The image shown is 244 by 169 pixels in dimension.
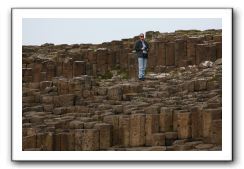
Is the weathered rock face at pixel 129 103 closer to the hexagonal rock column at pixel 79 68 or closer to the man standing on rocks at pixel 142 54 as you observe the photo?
the hexagonal rock column at pixel 79 68

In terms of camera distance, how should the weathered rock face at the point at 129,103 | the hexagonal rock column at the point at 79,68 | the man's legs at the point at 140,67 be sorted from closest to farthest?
the weathered rock face at the point at 129,103 < the man's legs at the point at 140,67 < the hexagonal rock column at the point at 79,68

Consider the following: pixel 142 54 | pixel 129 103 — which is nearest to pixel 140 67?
pixel 142 54

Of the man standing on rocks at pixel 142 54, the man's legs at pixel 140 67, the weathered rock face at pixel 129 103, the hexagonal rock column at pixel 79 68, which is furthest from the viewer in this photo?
the hexagonal rock column at pixel 79 68

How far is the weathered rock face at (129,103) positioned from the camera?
12938mm

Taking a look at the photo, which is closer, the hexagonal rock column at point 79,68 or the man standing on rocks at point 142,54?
the man standing on rocks at point 142,54

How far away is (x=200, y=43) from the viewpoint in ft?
55.1

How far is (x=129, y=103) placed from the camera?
14070 millimetres

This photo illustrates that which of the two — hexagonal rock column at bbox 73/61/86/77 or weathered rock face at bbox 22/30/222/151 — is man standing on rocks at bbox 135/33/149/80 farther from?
hexagonal rock column at bbox 73/61/86/77

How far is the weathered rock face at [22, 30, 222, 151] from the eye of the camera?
509 inches

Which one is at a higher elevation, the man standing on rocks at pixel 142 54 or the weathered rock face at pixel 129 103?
the man standing on rocks at pixel 142 54

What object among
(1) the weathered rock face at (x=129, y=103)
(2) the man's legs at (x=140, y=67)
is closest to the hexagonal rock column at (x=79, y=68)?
(1) the weathered rock face at (x=129, y=103)

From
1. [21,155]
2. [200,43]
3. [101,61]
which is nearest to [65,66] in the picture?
[101,61]

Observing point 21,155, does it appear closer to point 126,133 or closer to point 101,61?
point 126,133

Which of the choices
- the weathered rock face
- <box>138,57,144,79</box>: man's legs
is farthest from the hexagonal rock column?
<box>138,57,144,79</box>: man's legs
